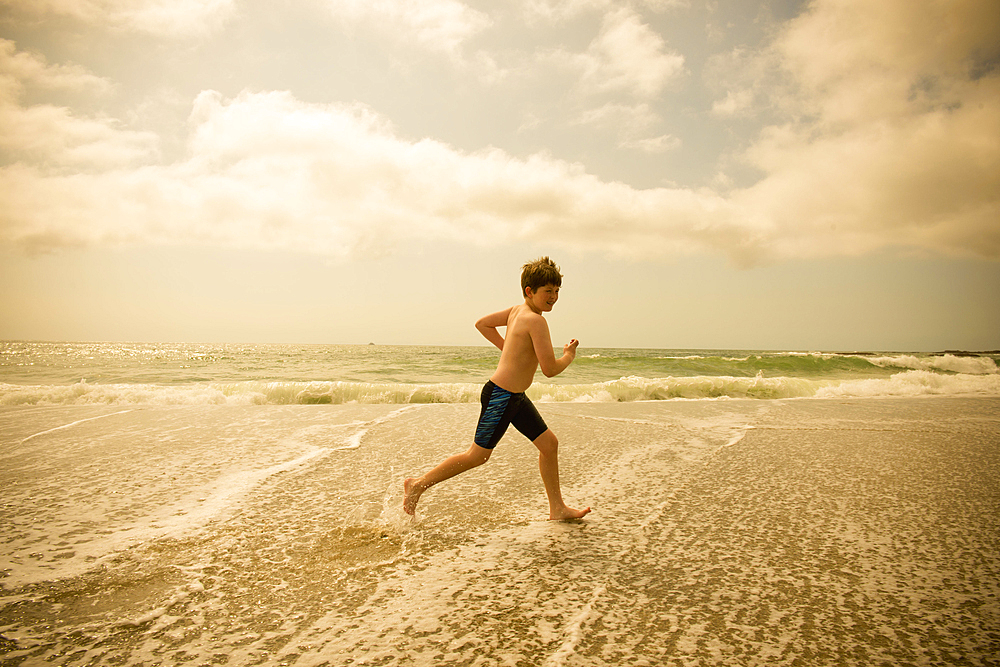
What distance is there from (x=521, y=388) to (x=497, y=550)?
2.87 feet

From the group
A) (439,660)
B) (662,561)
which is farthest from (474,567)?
(662,561)

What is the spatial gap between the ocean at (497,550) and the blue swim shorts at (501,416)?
58 centimetres

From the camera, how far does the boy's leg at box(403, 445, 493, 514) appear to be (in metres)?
2.71

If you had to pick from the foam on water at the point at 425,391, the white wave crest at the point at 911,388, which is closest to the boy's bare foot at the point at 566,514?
the foam on water at the point at 425,391

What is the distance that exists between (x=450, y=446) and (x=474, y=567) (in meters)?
2.65

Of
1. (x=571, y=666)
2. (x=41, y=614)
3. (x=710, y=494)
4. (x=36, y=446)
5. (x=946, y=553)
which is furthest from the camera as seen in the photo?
(x=36, y=446)

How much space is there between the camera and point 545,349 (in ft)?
8.36

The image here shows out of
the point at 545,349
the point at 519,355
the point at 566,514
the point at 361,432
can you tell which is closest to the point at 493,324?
the point at 519,355

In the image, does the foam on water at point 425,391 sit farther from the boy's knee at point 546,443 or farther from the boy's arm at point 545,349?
the boy's arm at point 545,349

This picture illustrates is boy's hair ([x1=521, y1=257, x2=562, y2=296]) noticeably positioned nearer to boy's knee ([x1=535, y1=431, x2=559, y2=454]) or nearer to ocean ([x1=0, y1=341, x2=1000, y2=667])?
boy's knee ([x1=535, y1=431, x2=559, y2=454])

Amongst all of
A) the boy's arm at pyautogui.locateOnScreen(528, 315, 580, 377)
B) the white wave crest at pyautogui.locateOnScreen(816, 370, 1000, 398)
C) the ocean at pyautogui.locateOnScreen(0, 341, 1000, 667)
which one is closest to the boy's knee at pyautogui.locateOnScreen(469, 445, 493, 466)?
the ocean at pyautogui.locateOnScreen(0, 341, 1000, 667)

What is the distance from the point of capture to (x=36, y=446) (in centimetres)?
475

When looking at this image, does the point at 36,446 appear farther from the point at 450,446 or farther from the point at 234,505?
the point at 450,446

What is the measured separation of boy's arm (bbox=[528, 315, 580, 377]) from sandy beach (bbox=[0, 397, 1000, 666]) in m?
0.97
